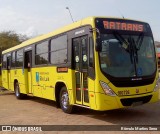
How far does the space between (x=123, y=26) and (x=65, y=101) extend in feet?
11.1

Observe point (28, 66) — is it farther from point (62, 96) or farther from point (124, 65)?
point (124, 65)

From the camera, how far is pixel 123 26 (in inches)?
376

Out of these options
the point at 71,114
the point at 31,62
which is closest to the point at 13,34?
the point at 31,62

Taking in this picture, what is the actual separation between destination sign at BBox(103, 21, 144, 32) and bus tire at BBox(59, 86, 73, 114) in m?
2.92

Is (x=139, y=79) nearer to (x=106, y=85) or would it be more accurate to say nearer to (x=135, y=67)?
(x=135, y=67)

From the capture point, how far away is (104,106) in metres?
8.65

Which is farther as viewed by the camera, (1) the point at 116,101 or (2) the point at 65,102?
(2) the point at 65,102

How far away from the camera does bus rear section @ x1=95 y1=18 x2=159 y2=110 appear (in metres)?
8.78

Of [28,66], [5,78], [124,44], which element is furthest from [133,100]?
[5,78]

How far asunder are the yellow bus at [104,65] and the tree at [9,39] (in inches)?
1355

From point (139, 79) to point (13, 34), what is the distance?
40.7 metres

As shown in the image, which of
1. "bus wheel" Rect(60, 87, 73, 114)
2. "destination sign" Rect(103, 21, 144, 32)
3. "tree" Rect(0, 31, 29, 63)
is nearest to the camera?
"destination sign" Rect(103, 21, 144, 32)

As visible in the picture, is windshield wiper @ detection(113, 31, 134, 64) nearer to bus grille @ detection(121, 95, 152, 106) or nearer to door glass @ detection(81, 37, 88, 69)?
door glass @ detection(81, 37, 88, 69)

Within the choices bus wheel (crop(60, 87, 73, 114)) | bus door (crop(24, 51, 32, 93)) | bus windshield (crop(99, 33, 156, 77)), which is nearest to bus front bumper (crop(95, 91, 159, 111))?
bus windshield (crop(99, 33, 156, 77))
